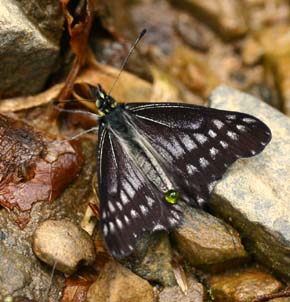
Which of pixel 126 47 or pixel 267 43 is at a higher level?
pixel 267 43

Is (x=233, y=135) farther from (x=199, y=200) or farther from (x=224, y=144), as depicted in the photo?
(x=199, y=200)

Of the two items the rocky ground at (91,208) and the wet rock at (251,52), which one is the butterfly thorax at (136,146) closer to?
the rocky ground at (91,208)

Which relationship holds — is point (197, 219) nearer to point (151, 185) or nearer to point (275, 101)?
point (151, 185)

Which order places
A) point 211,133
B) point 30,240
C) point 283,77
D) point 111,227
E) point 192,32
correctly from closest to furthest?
point 111,227, point 30,240, point 211,133, point 283,77, point 192,32

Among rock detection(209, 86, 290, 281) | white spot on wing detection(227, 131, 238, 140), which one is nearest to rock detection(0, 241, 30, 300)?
rock detection(209, 86, 290, 281)

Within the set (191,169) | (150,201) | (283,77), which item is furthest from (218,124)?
(283,77)


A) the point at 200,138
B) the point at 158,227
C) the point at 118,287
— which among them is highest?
the point at 200,138

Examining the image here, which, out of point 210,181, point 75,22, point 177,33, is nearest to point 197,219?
point 210,181
